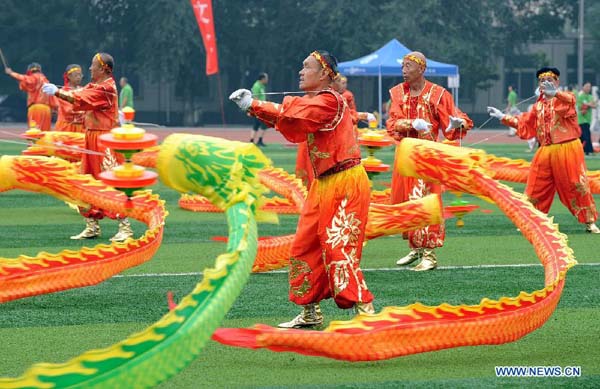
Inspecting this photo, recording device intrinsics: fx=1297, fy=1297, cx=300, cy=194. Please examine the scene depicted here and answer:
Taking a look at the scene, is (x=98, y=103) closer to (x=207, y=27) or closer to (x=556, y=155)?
(x=556, y=155)

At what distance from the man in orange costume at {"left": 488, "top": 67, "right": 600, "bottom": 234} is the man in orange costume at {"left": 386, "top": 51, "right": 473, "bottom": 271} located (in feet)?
8.34

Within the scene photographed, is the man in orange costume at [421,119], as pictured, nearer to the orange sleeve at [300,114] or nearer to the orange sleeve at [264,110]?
the orange sleeve at [300,114]

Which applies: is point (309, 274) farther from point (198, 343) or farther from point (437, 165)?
point (198, 343)

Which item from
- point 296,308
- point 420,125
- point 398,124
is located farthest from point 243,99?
point 398,124

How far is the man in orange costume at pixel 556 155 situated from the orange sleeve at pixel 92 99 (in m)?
4.01

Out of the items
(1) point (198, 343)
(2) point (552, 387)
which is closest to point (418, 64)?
(2) point (552, 387)

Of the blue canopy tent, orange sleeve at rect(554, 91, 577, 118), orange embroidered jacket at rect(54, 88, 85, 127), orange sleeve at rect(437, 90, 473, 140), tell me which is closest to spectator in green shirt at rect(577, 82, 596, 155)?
the blue canopy tent

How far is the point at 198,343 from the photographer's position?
4.76 metres

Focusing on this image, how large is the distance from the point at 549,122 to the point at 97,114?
4.63 metres

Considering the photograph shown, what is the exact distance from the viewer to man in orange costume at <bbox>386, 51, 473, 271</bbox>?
34.9 feet

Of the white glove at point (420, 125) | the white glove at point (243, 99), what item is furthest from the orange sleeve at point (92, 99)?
the white glove at point (243, 99)

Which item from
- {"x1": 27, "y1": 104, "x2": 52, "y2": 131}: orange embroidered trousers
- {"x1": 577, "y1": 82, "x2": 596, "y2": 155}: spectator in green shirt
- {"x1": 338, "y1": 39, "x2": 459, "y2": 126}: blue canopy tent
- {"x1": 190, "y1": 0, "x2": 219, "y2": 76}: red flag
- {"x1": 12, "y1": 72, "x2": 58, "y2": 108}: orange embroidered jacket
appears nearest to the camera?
{"x1": 12, "y1": 72, "x2": 58, "y2": 108}: orange embroidered jacket

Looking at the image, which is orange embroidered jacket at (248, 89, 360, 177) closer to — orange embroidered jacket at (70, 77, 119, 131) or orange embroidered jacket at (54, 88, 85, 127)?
orange embroidered jacket at (70, 77, 119, 131)

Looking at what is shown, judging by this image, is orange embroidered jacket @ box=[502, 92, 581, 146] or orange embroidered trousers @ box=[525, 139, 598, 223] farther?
orange embroidered trousers @ box=[525, 139, 598, 223]
